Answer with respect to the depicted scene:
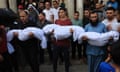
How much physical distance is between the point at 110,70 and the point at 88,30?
3.95 metres

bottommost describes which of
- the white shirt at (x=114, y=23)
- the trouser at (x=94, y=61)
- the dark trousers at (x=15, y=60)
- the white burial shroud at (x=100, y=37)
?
the dark trousers at (x=15, y=60)

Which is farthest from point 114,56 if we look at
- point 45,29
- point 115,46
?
point 45,29

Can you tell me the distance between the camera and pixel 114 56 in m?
2.98

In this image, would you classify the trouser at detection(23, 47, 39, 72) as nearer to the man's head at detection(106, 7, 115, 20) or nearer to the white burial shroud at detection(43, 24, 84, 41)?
the white burial shroud at detection(43, 24, 84, 41)

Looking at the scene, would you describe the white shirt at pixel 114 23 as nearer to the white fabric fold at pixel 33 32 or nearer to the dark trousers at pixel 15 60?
the white fabric fold at pixel 33 32

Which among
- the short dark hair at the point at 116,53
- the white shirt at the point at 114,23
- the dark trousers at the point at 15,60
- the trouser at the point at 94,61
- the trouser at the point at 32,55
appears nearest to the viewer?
the short dark hair at the point at 116,53

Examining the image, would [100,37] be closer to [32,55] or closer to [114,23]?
[114,23]

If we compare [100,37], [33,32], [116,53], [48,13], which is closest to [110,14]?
[100,37]

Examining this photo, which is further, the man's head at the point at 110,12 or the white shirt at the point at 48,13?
the white shirt at the point at 48,13

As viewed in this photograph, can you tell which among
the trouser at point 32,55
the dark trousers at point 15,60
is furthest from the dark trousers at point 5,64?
the dark trousers at point 15,60

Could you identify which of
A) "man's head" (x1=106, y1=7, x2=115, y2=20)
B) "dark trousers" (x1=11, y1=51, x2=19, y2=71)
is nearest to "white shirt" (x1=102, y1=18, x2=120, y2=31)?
"man's head" (x1=106, y1=7, x2=115, y2=20)

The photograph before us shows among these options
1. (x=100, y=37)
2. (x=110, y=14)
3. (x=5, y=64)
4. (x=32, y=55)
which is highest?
(x=110, y=14)

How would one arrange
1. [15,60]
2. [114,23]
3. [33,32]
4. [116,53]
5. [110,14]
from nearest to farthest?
1. [116,53]
2. [114,23]
3. [110,14]
4. [33,32]
5. [15,60]

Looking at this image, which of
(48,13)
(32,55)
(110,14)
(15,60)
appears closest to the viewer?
(110,14)
